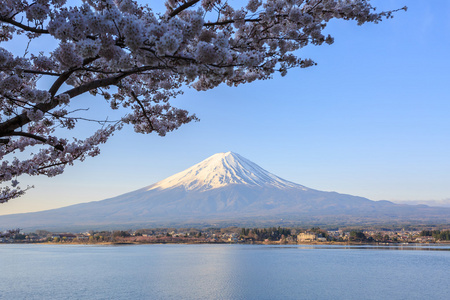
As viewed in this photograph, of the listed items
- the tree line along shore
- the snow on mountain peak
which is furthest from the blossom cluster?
the snow on mountain peak

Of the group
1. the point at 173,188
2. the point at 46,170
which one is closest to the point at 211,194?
the point at 173,188

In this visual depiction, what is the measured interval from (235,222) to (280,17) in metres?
128

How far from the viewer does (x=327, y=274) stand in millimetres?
28688

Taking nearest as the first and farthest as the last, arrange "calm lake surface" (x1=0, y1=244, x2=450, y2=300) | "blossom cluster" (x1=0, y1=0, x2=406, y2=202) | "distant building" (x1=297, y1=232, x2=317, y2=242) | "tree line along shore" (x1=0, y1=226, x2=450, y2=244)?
"blossom cluster" (x1=0, y1=0, x2=406, y2=202)
"calm lake surface" (x1=0, y1=244, x2=450, y2=300)
"tree line along shore" (x1=0, y1=226, x2=450, y2=244)
"distant building" (x1=297, y1=232, x2=317, y2=242)

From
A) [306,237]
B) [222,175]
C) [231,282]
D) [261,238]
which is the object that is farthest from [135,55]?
[222,175]

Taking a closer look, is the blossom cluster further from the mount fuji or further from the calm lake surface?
the mount fuji

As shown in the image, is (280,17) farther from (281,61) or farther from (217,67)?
(217,67)

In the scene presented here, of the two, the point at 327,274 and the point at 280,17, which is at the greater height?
the point at 280,17

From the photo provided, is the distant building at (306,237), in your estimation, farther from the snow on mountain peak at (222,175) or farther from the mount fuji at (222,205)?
the snow on mountain peak at (222,175)

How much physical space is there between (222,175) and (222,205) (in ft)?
45.3

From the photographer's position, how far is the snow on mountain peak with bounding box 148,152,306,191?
555ft

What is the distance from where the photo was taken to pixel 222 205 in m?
164

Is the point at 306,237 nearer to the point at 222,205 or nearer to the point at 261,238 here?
the point at 261,238

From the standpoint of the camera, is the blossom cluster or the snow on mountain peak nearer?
the blossom cluster
